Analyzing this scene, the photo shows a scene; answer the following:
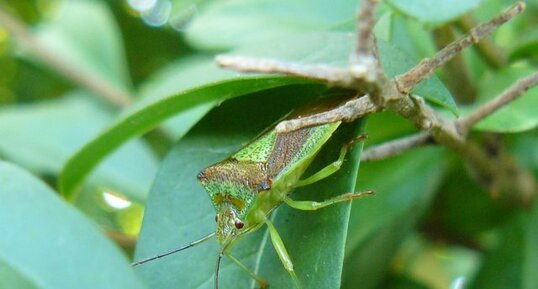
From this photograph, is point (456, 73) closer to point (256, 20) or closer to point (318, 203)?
point (318, 203)

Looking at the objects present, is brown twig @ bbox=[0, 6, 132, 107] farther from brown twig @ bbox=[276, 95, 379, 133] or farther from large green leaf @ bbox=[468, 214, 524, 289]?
brown twig @ bbox=[276, 95, 379, 133]

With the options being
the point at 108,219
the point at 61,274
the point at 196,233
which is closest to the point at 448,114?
the point at 196,233

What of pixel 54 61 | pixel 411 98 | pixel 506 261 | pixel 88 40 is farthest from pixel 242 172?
pixel 88 40

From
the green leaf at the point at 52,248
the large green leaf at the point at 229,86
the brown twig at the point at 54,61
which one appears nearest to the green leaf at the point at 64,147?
the brown twig at the point at 54,61

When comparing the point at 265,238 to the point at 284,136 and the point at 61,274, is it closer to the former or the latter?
the point at 284,136

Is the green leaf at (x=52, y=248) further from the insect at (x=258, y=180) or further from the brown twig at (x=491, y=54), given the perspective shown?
the brown twig at (x=491, y=54)
